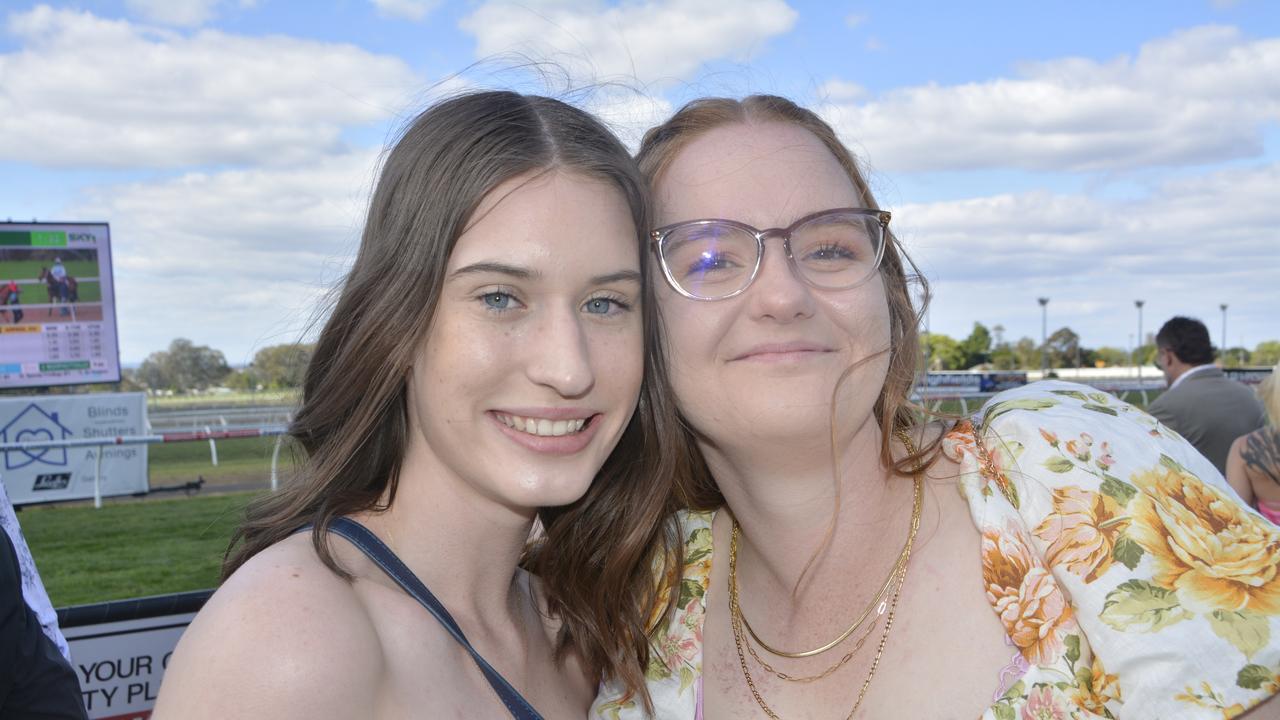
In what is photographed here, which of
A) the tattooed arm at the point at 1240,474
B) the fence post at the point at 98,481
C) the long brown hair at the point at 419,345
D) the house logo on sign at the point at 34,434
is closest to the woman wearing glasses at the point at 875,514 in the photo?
the long brown hair at the point at 419,345

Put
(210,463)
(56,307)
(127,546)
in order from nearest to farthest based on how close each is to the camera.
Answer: (127,546) < (56,307) < (210,463)

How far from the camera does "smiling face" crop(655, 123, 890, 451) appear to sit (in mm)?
2113

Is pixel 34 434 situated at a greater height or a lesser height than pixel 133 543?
greater

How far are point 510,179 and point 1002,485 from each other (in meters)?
1.23

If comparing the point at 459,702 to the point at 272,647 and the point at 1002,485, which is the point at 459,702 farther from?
the point at 1002,485

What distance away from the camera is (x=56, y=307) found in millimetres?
14094

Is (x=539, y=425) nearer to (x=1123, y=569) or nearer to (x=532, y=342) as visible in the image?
(x=532, y=342)

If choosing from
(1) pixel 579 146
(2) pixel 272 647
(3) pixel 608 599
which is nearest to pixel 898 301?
(1) pixel 579 146

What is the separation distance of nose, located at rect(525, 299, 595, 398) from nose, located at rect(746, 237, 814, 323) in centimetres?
40

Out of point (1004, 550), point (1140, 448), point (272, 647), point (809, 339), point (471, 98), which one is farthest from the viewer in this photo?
point (471, 98)

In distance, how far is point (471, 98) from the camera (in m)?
2.26

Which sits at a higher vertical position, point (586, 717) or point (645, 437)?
point (645, 437)

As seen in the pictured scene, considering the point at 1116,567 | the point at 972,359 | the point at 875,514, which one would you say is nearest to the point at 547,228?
the point at 875,514

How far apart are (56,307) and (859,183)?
14736mm
